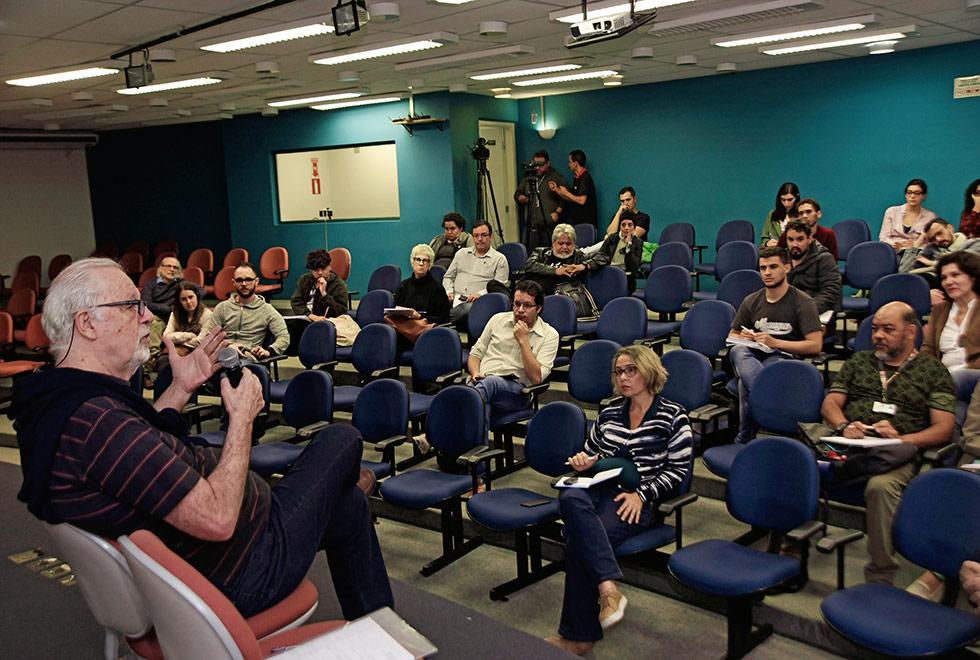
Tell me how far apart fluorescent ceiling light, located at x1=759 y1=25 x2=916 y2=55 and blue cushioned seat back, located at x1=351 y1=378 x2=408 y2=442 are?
541 cm

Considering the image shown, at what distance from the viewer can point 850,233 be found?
26.9 ft

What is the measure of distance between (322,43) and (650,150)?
5314 millimetres

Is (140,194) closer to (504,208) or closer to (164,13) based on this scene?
(504,208)

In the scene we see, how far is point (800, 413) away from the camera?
4.01 meters

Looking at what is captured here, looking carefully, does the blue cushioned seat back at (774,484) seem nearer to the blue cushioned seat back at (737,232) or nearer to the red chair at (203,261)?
the blue cushioned seat back at (737,232)

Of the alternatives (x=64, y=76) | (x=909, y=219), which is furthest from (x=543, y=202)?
(x=64, y=76)

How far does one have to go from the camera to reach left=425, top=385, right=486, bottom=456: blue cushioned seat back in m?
4.13

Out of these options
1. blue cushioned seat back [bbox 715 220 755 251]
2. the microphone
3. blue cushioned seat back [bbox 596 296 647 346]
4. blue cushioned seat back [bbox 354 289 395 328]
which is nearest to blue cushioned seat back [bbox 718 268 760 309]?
blue cushioned seat back [bbox 596 296 647 346]

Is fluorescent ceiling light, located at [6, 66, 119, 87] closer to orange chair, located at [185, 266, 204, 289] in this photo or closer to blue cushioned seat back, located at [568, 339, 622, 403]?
orange chair, located at [185, 266, 204, 289]

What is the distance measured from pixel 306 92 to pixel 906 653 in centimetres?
888

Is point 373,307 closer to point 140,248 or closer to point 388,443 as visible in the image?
point 388,443

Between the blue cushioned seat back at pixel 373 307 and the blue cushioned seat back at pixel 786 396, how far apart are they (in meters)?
3.78

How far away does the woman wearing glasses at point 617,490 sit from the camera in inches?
123

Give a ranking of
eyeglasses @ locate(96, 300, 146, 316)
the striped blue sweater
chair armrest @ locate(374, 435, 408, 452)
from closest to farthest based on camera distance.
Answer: eyeglasses @ locate(96, 300, 146, 316), the striped blue sweater, chair armrest @ locate(374, 435, 408, 452)
